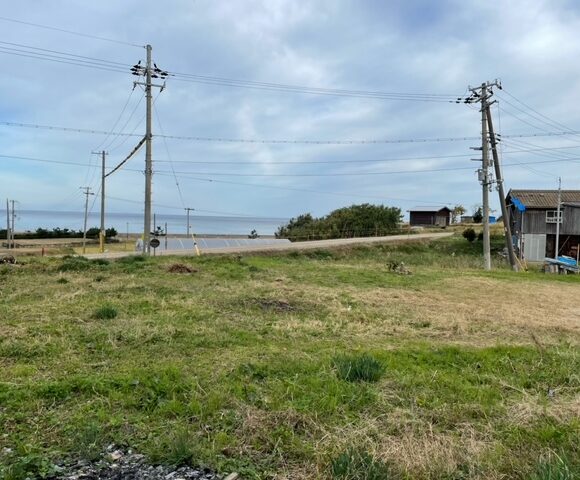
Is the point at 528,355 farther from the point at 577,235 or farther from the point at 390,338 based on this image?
the point at 577,235

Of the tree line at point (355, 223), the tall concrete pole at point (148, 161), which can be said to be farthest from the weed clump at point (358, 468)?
the tree line at point (355, 223)

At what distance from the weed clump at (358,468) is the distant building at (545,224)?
134 feet

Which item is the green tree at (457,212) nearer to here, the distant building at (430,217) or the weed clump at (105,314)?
the distant building at (430,217)

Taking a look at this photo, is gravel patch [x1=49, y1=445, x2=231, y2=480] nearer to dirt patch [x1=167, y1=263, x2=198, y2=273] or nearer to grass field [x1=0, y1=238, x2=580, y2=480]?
grass field [x1=0, y1=238, x2=580, y2=480]

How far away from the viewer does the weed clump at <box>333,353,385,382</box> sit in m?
4.96

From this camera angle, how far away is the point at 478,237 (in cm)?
4641

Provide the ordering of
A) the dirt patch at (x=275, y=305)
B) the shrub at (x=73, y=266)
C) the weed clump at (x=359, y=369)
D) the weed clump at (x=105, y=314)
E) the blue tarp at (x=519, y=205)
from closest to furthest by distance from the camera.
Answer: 1. the weed clump at (x=359, y=369)
2. the weed clump at (x=105, y=314)
3. the dirt patch at (x=275, y=305)
4. the shrub at (x=73, y=266)
5. the blue tarp at (x=519, y=205)

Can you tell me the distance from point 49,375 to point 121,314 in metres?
3.49

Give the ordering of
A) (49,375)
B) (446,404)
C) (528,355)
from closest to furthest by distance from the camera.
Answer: (446,404), (49,375), (528,355)

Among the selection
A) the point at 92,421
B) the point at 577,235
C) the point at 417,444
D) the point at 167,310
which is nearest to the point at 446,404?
the point at 417,444

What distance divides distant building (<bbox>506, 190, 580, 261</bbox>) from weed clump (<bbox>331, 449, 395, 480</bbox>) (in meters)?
40.7

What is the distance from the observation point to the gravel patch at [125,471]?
294 centimetres

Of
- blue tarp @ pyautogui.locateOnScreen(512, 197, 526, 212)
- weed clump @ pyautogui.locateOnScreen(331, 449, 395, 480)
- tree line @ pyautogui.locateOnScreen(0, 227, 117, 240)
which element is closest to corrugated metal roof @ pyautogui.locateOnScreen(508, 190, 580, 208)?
blue tarp @ pyautogui.locateOnScreen(512, 197, 526, 212)

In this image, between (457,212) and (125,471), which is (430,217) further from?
(125,471)
